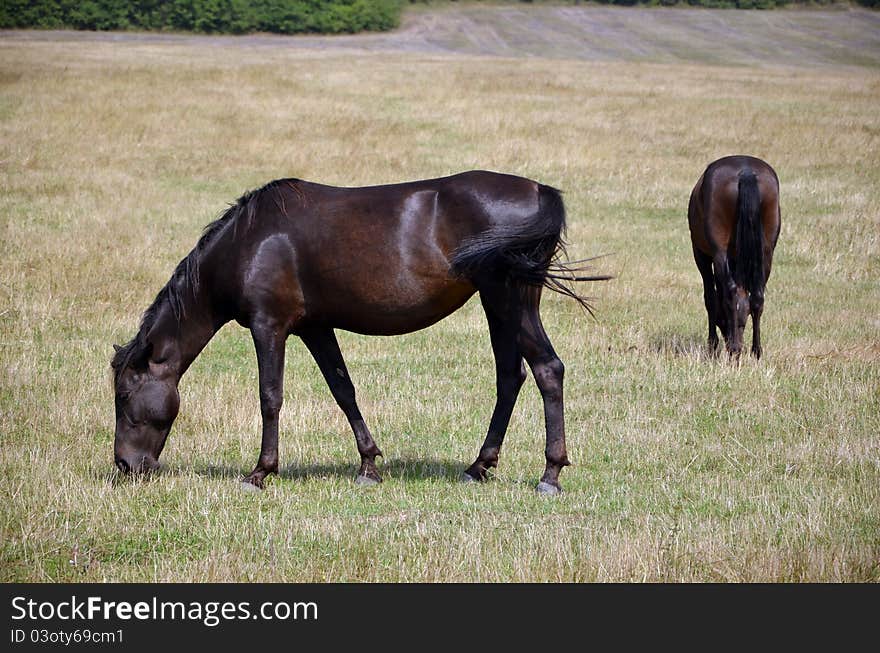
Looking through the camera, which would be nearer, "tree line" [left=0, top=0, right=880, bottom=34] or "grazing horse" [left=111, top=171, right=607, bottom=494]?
"grazing horse" [left=111, top=171, right=607, bottom=494]

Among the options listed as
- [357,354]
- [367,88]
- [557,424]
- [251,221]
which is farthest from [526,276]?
[367,88]

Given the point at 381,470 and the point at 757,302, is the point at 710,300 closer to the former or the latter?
the point at 757,302

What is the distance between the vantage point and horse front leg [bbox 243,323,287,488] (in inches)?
292

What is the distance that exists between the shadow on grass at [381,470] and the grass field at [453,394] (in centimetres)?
3

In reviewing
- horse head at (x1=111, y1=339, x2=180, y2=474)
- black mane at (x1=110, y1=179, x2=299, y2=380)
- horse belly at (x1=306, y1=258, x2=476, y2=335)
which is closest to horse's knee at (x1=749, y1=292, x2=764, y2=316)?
horse belly at (x1=306, y1=258, x2=476, y2=335)

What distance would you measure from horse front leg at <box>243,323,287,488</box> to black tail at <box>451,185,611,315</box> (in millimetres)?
1362

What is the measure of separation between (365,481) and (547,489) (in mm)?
1319

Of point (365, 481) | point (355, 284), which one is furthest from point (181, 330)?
point (365, 481)

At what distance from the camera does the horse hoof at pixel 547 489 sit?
7.15 meters

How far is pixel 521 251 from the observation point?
7.10 meters

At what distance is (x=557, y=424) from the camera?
7.27 m

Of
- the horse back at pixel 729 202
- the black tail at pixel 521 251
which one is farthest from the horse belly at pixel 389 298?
the horse back at pixel 729 202

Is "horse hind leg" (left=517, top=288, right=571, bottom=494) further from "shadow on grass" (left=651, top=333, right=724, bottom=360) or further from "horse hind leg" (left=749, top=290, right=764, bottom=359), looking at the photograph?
"horse hind leg" (left=749, top=290, right=764, bottom=359)

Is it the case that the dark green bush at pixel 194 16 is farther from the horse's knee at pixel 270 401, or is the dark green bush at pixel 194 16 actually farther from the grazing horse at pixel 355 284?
the horse's knee at pixel 270 401
